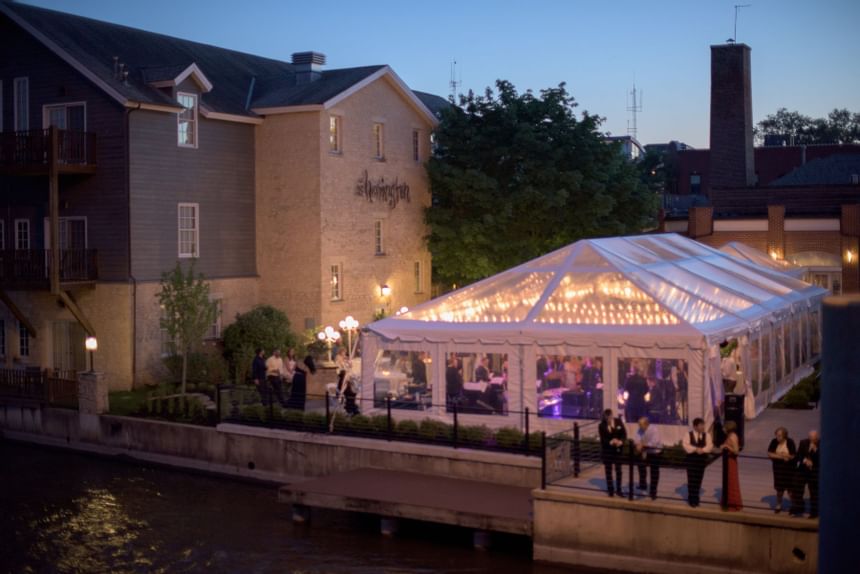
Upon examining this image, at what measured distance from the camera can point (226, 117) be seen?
113 ft

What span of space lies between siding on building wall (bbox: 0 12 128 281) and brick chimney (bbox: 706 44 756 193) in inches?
1255

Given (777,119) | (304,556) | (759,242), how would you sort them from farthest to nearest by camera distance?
1. (777,119)
2. (759,242)
3. (304,556)

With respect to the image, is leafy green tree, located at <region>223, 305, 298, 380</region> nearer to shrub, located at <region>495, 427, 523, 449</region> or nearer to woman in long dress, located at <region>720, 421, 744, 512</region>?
shrub, located at <region>495, 427, 523, 449</region>

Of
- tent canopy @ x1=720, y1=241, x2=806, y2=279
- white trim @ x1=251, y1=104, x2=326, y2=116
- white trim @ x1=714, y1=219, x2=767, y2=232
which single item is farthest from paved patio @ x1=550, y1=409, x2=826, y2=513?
white trim @ x1=714, y1=219, x2=767, y2=232

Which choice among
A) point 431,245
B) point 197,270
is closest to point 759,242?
point 431,245

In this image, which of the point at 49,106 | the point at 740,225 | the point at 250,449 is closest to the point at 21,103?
the point at 49,106

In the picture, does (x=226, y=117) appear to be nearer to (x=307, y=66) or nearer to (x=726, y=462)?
(x=307, y=66)

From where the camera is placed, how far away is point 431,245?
41.3 m

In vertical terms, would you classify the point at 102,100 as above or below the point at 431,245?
above

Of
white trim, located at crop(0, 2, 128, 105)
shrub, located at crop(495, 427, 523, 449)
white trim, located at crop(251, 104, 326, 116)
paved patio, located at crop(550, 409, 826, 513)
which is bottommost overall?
paved patio, located at crop(550, 409, 826, 513)

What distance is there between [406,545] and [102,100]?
18382mm

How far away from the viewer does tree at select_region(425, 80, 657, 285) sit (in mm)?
40594

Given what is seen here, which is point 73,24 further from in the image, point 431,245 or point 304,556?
point 304,556

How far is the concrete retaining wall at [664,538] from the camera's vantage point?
15.5 meters
